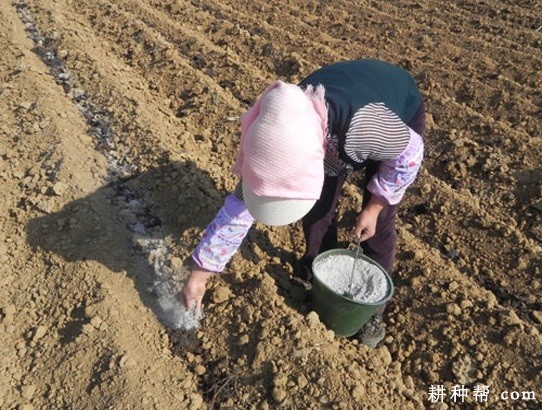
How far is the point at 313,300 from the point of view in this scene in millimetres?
2602

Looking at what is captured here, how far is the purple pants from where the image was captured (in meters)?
2.64

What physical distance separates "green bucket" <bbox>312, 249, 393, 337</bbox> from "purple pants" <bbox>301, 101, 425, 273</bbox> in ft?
0.57

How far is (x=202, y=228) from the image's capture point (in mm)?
2889

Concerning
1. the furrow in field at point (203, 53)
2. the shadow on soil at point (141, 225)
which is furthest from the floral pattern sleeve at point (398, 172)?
the furrow in field at point (203, 53)

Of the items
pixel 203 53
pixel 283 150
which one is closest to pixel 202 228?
pixel 283 150

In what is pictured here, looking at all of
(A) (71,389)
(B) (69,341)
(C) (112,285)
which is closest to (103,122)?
(C) (112,285)

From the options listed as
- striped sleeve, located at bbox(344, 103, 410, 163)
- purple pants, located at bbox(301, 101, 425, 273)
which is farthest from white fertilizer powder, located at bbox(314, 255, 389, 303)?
striped sleeve, located at bbox(344, 103, 410, 163)

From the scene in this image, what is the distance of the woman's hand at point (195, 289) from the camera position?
2422 mm

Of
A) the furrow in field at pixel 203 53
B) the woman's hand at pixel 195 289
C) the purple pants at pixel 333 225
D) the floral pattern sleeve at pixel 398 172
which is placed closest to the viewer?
the floral pattern sleeve at pixel 398 172

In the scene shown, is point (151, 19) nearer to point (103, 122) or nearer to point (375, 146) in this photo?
point (103, 122)

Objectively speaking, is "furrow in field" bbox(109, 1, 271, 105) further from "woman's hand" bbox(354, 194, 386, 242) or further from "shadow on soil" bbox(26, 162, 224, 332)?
"woman's hand" bbox(354, 194, 386, 242)

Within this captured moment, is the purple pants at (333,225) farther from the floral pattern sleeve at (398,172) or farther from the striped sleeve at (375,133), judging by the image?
the striped sleeve at (375,133)

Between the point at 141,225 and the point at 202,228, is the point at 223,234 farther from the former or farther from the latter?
the point at 141,225

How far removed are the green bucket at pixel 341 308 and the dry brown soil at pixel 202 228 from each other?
0.26 ft
